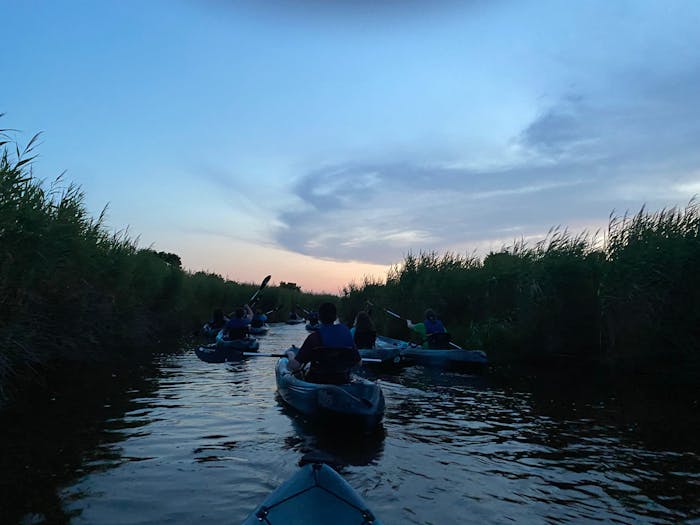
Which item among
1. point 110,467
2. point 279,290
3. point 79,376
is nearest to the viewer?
point 110,467

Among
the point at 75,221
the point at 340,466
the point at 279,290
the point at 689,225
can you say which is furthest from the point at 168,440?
the point at 279,290

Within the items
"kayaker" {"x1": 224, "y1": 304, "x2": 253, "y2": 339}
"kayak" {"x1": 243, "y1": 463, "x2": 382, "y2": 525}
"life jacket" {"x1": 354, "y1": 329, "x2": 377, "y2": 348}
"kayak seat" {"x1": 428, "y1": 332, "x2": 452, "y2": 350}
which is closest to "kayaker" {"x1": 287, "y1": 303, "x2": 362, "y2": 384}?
"kayak" {"x1": 243, "y1": 463, "x2": 382, "y2": 525}

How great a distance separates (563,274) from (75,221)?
1270cm

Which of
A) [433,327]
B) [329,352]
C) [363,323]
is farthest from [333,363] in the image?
[433,327]

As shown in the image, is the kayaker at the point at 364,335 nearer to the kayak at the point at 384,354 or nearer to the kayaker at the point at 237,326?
the kayak at the point at 384,354

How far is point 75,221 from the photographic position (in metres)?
10.9

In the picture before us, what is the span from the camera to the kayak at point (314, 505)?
120 inches

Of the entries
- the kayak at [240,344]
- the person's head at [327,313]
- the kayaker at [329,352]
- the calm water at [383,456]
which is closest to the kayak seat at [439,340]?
the calm water at [383,456]

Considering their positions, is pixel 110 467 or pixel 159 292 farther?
pixel 159 292

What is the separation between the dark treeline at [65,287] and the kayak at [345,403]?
13.7ft

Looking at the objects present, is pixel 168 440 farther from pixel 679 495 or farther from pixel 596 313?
pixel 596 313

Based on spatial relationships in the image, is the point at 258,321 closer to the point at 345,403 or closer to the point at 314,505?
the point at 345,403

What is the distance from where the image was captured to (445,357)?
1334 centimetres

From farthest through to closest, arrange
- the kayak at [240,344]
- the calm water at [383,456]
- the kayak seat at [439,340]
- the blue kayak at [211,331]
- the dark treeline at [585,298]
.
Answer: the blue kayak at [211,331] < the kayak at [240,344] < the kayak seat at [439,340] < the dark treeline at [585,298] < the calm water at [383,456]
